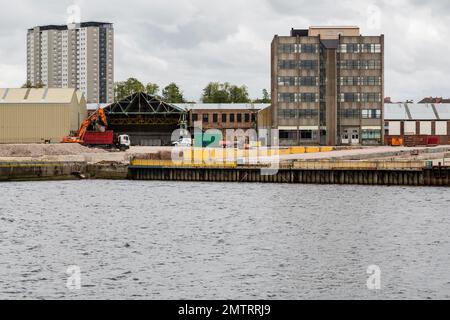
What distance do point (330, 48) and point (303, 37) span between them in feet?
24.4

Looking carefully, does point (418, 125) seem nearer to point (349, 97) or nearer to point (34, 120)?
point (349, 97)

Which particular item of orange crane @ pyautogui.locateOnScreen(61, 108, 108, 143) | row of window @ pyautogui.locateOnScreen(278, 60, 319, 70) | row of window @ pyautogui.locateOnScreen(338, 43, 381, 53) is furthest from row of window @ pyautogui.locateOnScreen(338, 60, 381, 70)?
orange crane @ pyautogui.locateOnScreen(61, 108, 108, 143)

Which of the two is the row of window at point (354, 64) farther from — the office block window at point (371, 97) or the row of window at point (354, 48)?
the office block window at point (371, 97)

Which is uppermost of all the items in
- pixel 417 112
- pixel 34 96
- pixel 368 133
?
pixel 34 96

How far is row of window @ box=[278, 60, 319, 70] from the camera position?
163 meters

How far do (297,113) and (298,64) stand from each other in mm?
10328

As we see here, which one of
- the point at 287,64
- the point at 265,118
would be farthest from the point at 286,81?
the point at 265,118

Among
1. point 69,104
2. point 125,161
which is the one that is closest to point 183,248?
point 125,161

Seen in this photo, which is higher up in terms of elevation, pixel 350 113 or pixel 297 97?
pixel 297 97

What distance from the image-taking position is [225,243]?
55875 mm

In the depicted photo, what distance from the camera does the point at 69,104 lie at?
14762cm

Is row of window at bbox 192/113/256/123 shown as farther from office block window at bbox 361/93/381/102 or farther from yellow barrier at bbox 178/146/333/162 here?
yellow barrier at bbox 178/146/333/162

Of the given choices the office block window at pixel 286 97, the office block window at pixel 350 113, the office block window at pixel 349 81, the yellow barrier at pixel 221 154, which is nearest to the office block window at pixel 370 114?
the office block window at pixel 350 113

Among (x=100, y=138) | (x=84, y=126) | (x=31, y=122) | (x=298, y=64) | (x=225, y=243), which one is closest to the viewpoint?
(x=225, y=243)
